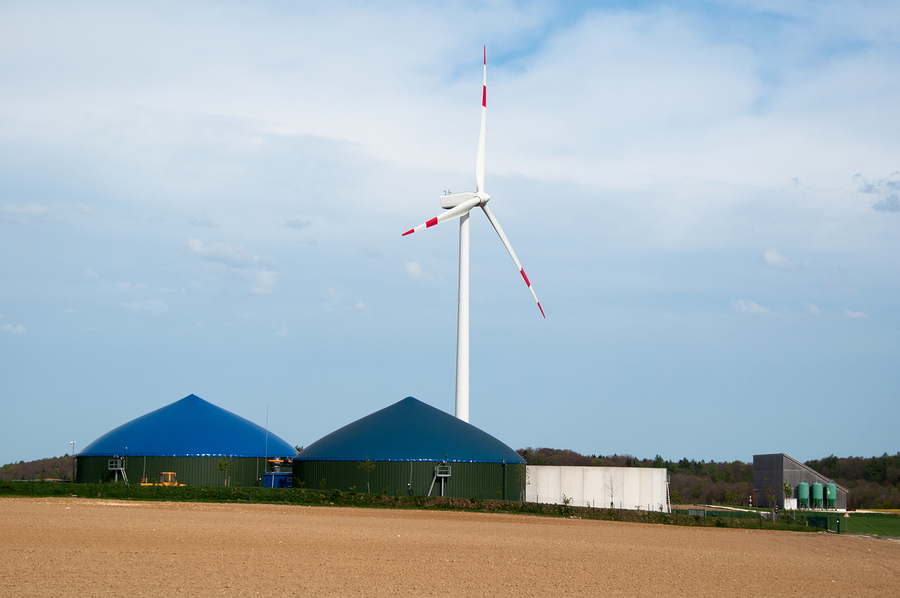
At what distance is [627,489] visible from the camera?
68.2 meters

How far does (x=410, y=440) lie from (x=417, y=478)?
3348mm

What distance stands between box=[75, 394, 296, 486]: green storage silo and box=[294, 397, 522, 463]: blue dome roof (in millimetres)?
7416

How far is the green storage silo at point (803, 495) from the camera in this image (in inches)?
3462

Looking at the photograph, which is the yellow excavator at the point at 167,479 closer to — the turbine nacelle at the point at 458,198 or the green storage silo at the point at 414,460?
the green storage silo at the point at 414,460

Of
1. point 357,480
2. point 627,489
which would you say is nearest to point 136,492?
point 357,480

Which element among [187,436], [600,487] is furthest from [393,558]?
[187,436]

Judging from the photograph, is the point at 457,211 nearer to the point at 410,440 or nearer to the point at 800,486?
the point at 410,440

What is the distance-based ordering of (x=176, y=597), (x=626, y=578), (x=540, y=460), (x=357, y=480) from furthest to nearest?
1. (x=540, y=460)
2. (x=357, y=480)
3. (x=626, y=578)
4. (x=176, y=597)

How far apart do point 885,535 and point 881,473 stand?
267 ft

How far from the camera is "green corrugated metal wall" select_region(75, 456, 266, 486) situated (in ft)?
232

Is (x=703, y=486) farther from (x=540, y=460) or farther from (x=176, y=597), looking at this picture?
(x=176, y=597)

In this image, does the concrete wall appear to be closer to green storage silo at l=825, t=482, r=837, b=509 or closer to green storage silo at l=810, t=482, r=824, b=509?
green storage silo at l=810, t=482, r=824, b=509

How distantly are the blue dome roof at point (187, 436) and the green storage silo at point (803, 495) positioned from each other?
52111 millimetres

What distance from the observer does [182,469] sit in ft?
233
